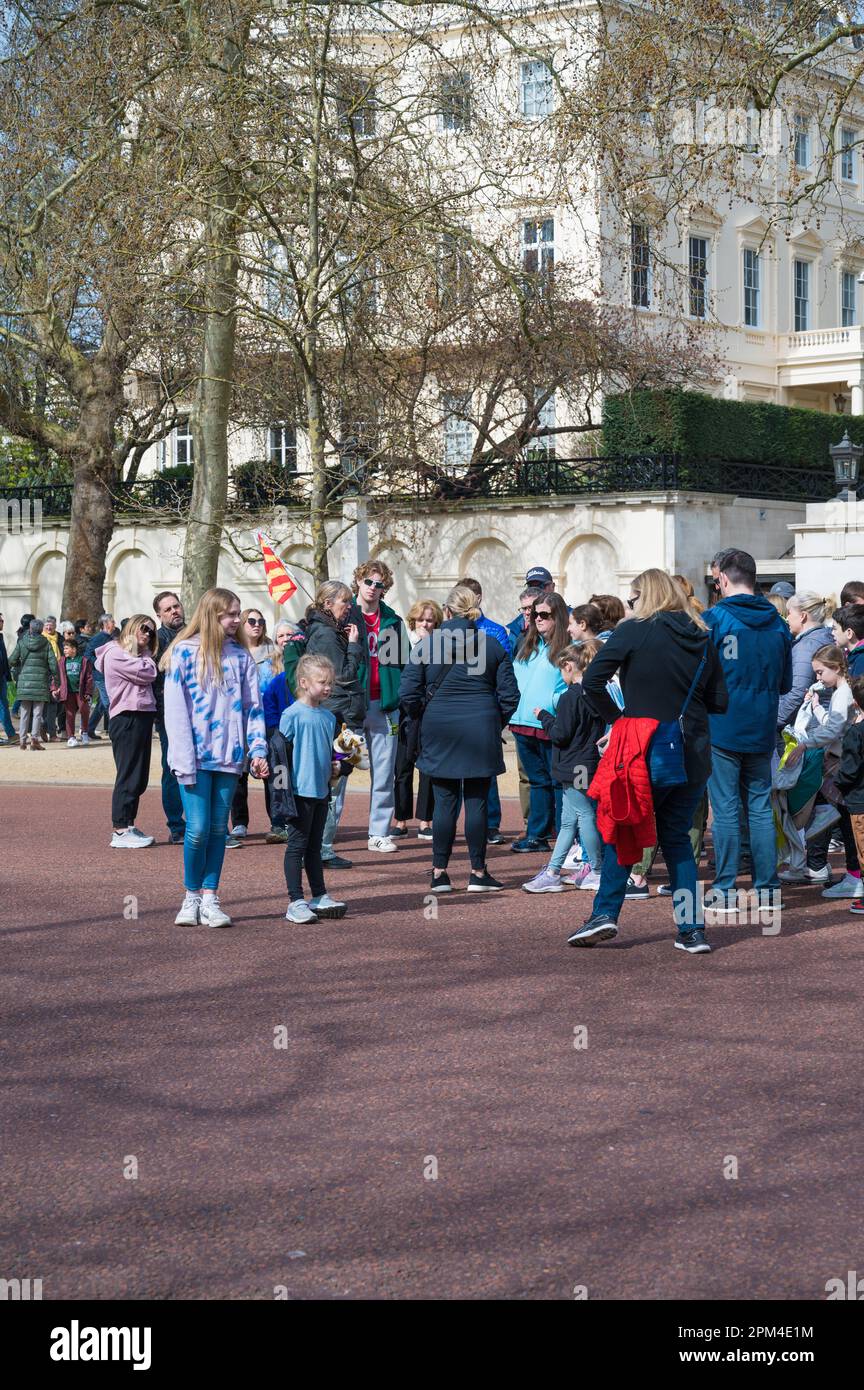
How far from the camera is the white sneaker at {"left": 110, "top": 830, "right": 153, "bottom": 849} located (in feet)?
46.5

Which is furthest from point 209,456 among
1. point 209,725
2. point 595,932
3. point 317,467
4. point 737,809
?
point 595,932

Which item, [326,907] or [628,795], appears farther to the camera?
[326,907]

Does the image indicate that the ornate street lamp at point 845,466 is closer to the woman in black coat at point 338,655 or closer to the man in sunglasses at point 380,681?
the man in sunglasses at point 380,681

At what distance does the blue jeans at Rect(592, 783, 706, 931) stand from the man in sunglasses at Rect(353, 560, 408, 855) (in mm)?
4464

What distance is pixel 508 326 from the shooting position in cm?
3244

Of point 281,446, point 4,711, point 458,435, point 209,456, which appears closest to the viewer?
point 209,456

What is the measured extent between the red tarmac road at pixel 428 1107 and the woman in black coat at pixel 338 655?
7.68 feet

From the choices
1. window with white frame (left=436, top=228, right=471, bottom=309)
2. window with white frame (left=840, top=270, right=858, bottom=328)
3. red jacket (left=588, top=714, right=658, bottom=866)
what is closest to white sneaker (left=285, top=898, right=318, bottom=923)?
red jacket (left=588, top=714, right=658, bottom=866)

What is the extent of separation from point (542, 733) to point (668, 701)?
151 inches

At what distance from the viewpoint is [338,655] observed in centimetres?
1289

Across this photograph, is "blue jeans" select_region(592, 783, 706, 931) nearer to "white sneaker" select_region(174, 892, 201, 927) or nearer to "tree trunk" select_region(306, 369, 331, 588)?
"white sneaker" select_region(174, 892, 201, 927)

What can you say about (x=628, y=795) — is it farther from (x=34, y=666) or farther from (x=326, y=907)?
(x=34, y=666)

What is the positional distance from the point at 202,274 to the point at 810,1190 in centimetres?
1929

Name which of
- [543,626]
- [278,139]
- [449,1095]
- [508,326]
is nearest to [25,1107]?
[449,1095]
